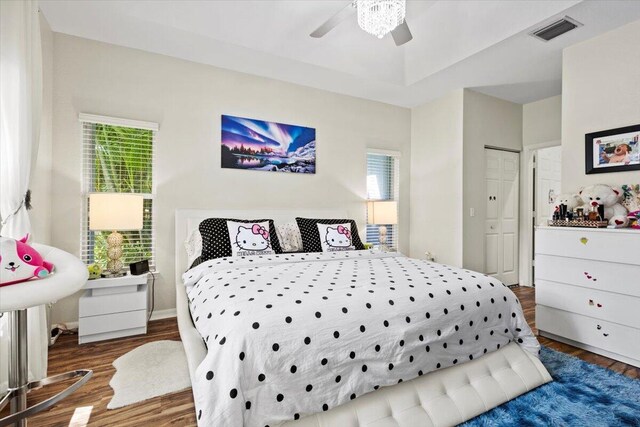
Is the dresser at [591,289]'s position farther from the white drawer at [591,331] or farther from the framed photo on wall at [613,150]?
the framed photo on wall at [613,150]

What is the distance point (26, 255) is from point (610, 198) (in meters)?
3.69

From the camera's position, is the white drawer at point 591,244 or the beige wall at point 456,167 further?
the beige wall at point 456,167

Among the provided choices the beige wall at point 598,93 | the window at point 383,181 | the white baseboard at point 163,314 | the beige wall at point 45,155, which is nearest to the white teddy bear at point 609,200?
the beige wall at point 598,93

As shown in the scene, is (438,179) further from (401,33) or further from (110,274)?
(110,274)

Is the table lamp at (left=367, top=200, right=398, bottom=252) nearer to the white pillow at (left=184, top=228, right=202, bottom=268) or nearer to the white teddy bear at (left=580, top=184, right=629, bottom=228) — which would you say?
the white teddy bear at (left=580, top=184, right=629, bottom=228)

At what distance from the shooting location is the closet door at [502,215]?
4.30 meters

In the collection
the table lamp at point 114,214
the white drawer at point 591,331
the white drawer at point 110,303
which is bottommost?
the white drawer at point 591,331

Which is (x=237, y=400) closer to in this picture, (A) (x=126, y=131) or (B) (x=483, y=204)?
(A) (x=126, y=131)

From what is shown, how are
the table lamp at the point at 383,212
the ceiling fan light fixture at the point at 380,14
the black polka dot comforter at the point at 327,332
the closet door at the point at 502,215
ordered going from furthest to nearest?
the closet door at the point at 502,215 < the table lamp at the point at 383,212 < the ceiling fan light fixture at the point at 380,14 < the black polka dot comforter at the point at 327,332

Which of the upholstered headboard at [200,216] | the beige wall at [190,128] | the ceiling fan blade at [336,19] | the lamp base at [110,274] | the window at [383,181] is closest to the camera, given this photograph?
the ceiling fan blade at [336,19]

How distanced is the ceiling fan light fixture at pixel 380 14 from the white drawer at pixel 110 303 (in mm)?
2724

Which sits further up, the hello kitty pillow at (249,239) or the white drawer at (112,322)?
the hello kitty pillow at (249,239)

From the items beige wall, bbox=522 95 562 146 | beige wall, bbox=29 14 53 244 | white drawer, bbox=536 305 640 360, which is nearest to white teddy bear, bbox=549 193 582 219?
white drawer, bbox=536 305 640 360

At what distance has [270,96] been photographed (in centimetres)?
369
